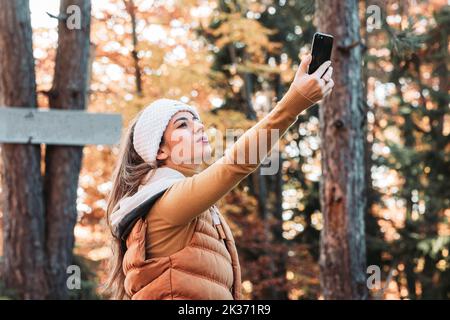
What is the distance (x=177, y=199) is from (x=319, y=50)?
696mm

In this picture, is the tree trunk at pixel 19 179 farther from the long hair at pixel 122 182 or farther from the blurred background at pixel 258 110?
the long hair at pixel 122 182

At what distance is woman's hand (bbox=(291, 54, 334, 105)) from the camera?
2189 mm

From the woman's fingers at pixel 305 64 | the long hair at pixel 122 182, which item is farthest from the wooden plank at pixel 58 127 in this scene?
the woman's fingers at pixel 305 64

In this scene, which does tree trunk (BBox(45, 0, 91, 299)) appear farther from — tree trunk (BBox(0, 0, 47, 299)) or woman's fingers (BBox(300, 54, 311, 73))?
woman's fingers (BBox(300, 54, 311, 73))

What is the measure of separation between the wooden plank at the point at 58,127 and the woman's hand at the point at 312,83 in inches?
182

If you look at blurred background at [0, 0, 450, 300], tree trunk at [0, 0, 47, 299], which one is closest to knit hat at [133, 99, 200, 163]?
tree trunk at [0, 0, 47, 299]

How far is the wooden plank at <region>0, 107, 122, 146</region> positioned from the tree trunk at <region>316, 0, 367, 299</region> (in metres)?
A: 2.18

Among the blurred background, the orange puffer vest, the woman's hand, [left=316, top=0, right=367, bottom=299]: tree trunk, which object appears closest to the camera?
the woman's hand

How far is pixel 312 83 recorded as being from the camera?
86.5 inches

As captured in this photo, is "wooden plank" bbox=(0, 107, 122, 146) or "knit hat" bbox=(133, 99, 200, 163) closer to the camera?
"knit hat" bbox=(133, 99, 200, 163)

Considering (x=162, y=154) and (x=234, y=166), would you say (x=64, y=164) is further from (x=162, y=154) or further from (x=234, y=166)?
(x=234, y=166)

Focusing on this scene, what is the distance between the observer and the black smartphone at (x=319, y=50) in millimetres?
2238
